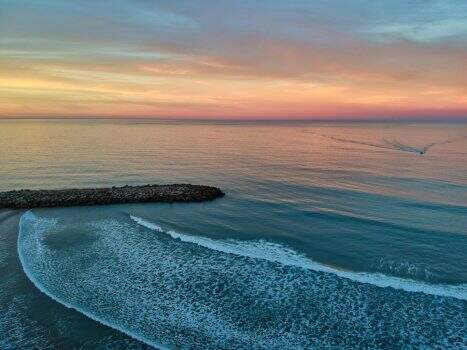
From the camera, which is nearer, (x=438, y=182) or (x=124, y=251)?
(x=124, y=251)

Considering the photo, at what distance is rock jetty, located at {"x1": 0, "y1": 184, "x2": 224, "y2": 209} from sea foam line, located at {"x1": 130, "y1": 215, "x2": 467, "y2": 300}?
7.57m

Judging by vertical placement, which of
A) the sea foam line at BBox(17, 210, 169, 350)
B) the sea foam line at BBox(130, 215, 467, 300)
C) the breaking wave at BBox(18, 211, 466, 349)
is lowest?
the sea foam line at BBox(17, 210, 169, 350)

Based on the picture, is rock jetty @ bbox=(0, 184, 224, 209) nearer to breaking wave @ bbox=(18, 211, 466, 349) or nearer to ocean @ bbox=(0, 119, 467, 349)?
ocean @ bbox=(0, 119, 467, 349)

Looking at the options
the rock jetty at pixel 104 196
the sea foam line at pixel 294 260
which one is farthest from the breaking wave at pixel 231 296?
the rock jetty at pixel 104 196

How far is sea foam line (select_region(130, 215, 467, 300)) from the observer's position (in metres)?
20.1

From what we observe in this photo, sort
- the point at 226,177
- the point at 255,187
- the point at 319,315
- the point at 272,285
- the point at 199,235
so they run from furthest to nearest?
the point at 226,177, the point at 255,187, the point at 199,235, the point at 272,285, the point at 319,315

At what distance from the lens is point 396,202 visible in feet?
124

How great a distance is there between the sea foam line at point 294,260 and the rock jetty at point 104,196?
7.57 m

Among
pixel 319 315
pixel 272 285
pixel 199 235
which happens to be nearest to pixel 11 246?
pixel 199 235

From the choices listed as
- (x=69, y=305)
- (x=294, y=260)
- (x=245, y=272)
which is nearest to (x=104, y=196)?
(x=69, y=305)

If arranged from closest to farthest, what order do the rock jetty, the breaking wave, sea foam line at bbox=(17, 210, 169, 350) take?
sea foam line at bbox=(17, 210, 169, 350) < the breaking wave < the rock jetty

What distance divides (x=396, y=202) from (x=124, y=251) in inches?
1072

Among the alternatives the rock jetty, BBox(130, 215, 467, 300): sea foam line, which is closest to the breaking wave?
BBox(130, 215, 467, 300): sea foam line

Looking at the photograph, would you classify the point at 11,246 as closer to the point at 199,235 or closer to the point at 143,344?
the point at 199,235
